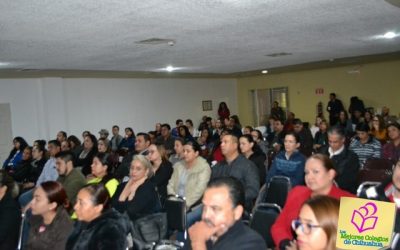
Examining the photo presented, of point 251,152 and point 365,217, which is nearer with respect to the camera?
point 365,217

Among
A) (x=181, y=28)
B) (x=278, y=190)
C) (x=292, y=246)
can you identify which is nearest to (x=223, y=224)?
(x=292, y=246)

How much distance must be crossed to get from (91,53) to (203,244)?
5.01m

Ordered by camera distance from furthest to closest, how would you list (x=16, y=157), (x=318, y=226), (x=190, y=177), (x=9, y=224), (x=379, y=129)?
(x=16, y=157)
(x=379, y=129)
(x=190, y=177)
(x=9, y=224)
(x=318, y=226)

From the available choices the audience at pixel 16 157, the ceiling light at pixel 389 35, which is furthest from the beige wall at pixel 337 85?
the audience at pixel 16 157

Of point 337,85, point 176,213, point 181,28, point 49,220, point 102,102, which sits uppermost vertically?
point 181,28

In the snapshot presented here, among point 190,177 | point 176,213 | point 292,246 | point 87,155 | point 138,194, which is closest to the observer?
point 292,246

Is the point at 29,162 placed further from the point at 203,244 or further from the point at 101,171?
the point at 203,244

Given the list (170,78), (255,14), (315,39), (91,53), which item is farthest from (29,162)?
(170,78)

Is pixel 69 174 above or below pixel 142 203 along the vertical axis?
above

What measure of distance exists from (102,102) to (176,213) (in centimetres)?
852

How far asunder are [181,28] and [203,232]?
3.17m

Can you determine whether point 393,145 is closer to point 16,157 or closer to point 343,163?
point 343,163

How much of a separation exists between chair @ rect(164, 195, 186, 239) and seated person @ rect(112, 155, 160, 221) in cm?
16

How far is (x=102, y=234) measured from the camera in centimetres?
230
